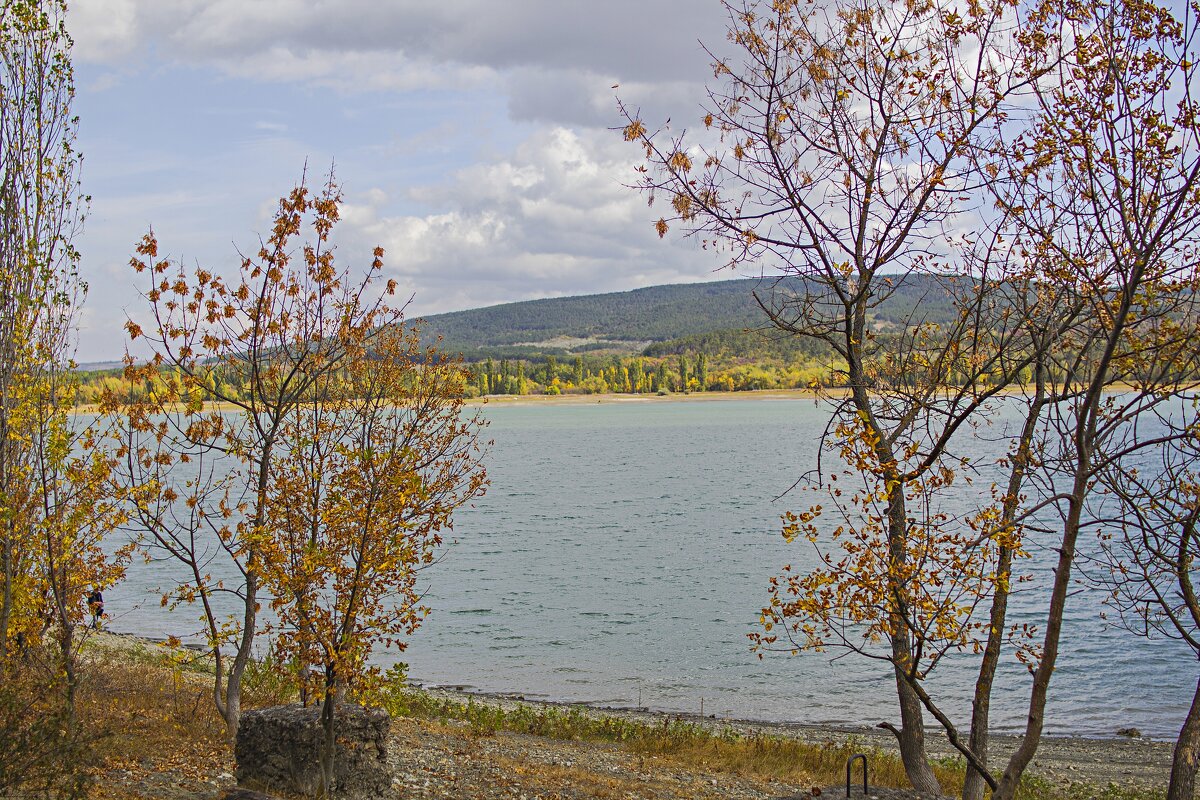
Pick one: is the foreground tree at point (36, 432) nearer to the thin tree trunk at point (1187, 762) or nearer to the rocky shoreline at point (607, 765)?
the rocky shoreline at point (607, 765)

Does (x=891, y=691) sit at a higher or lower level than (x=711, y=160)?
lower

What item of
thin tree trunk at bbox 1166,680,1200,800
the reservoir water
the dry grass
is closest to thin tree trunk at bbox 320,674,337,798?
the dry grass

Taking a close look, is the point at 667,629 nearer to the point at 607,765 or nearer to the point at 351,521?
the point at 607,765

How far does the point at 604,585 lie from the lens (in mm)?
34500

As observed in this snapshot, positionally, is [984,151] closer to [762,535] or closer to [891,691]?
[891,691]

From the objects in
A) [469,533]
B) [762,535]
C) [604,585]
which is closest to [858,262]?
[604,585]

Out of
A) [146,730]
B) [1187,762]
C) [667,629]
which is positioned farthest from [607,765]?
[667,629]

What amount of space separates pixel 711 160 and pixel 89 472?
24.4 feet

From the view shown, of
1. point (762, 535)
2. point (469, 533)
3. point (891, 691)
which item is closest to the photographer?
point (891, 691)

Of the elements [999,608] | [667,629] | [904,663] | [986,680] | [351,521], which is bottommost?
[667,629]

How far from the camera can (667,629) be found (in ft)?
92.4

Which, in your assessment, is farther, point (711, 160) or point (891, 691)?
point (891, 691)

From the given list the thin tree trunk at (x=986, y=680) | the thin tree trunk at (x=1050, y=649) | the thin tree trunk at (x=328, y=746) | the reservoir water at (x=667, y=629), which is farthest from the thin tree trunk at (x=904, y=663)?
the thin tree trunk at (x=328, y=746)

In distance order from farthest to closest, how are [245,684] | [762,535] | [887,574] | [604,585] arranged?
1. [762,535]
2. [604,585]
3. [245,684]
4. [887,574]
